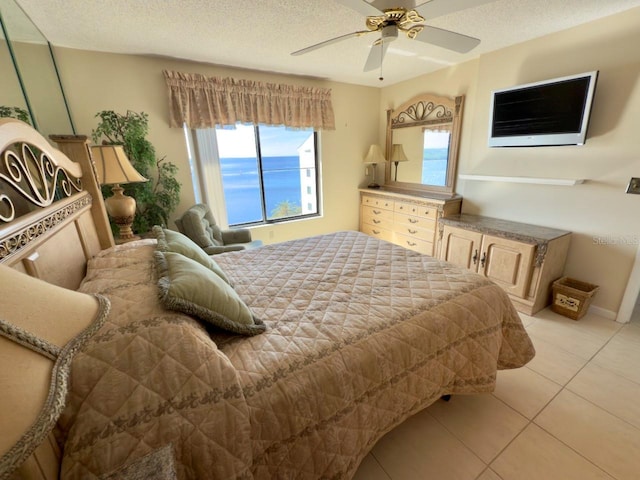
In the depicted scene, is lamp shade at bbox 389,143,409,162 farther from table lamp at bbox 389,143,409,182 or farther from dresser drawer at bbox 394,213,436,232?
dresser drawer at bbox 394,213,436,232

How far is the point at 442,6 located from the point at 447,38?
0.37m

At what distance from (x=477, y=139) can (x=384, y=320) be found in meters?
2.77

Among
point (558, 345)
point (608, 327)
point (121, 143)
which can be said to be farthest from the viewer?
point (121, 143)

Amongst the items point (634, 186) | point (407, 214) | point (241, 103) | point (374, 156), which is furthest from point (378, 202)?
point (634, 186)

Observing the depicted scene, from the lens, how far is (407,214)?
3.73 m

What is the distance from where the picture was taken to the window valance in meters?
2.94

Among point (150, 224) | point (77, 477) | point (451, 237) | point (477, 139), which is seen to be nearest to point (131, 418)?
point (77, 477)

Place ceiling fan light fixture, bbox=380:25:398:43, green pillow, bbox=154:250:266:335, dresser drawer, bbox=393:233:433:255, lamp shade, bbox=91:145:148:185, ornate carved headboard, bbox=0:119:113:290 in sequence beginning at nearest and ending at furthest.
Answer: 1. ornate carved headboard, bbox=0:119:113:290
2. green pillow, bbox=154:250:266:335
3. ceiling fan light fixture, bbox=380:25:398:43
4. lamp shade, bbox=91:145:148:185
5. dresser drawer, bbox=393:233:433:255

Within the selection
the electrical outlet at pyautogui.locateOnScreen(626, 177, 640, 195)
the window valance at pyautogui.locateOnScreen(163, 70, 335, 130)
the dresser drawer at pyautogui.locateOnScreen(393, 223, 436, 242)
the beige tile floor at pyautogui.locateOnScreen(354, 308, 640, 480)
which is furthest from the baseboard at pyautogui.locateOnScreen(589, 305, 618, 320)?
the window valance at pyautogui.locateOnScreen(163, 70, 335, 130)

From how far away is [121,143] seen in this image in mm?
2668

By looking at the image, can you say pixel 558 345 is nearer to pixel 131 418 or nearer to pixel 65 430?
pixel 131 418

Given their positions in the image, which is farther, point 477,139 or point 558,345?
point 477,139

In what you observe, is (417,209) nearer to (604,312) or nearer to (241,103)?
(604,312)

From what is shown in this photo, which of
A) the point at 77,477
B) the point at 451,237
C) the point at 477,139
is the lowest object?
the point at 451,237
